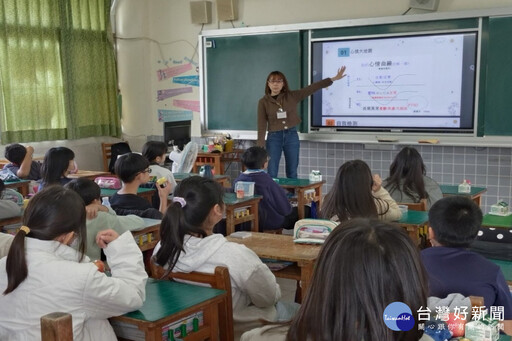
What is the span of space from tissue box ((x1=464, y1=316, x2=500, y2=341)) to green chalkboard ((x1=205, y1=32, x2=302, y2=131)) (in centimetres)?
573

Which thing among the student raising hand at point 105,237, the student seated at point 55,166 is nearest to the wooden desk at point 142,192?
the student seated at point 55,166

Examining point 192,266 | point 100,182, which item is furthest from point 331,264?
point 100,182

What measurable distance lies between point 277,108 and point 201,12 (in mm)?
1804

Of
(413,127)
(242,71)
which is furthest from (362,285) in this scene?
(242,71)

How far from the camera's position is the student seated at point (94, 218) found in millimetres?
3271

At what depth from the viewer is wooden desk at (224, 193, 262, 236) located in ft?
15.4

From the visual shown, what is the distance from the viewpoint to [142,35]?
27.5ft

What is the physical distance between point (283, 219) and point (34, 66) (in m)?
3.84

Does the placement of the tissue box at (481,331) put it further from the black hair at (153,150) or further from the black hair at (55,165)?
the black hair at (153,150)

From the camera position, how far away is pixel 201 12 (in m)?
7.96

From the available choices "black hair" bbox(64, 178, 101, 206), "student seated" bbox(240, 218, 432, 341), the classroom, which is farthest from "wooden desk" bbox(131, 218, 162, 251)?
the classroom

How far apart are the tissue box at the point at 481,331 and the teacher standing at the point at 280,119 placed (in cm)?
536

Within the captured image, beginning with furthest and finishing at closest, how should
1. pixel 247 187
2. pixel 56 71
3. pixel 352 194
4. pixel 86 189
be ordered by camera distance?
pixel 56 71, pixel 247 187, pixel 352 194, pixel 86 189

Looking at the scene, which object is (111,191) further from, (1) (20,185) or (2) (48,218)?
(2) (48,218)
